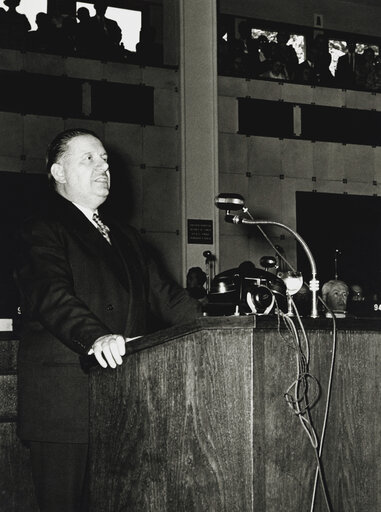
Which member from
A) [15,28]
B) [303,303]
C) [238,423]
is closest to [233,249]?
[15,28]

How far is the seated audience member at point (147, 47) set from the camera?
11.3 m

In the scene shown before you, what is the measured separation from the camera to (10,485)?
4.56 metres

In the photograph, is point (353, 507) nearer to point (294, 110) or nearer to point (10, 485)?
point (10, 485)

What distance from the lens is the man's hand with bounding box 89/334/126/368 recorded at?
8.07 feet

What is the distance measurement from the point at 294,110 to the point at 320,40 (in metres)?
1.48

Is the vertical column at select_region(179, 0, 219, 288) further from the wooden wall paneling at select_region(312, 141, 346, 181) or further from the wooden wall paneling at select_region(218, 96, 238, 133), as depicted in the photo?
the wooden wall paneling at select_region(312, 141, 346, 181)

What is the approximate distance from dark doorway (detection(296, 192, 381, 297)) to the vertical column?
2.16m

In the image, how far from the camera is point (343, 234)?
12.6 metres

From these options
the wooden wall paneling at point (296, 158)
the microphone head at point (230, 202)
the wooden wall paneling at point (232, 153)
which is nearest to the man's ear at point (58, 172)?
the microphone head at point (230, 202)

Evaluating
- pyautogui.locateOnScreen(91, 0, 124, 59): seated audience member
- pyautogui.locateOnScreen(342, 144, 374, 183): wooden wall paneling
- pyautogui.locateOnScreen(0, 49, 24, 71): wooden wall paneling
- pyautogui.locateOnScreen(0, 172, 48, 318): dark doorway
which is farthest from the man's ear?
pyautogui.locateOnScreen(342, 144, 374, 183): wooden wall paneling

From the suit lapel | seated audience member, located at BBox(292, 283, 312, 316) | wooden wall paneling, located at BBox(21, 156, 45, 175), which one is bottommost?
seated audience member, located at BBox(292, 283, 312, 316)

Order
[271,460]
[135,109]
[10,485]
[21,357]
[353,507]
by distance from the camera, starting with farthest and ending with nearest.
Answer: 1. [135,109]
2. [10,485]
3. [21,357]
4. [353,507]
5. [271,460]

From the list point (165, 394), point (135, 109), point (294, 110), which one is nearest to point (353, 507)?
point (165, 394)

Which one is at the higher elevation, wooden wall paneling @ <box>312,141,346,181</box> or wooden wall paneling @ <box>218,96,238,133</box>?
wooden wall paneling @ <box>218,96,238,133</box>
